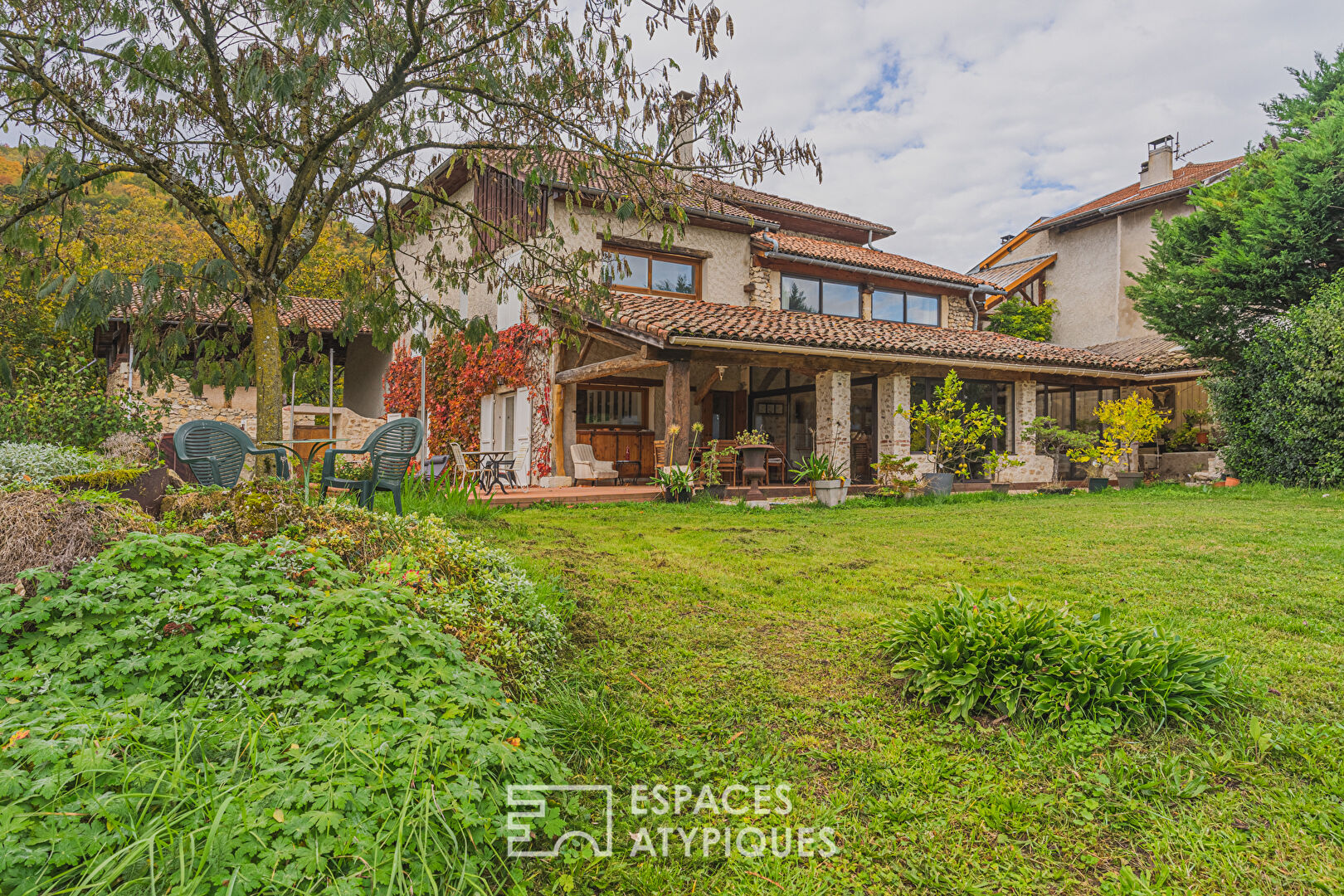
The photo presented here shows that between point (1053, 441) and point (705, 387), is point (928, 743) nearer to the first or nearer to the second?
point (705, 387)

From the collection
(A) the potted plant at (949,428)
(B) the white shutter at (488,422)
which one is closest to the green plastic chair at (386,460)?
(A) the potted plant at (949,428)

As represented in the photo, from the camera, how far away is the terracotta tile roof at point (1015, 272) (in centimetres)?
2129

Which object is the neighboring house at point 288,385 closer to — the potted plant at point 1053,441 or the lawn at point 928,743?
the lawn at point 928,743

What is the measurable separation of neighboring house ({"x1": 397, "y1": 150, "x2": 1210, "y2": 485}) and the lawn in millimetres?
6521

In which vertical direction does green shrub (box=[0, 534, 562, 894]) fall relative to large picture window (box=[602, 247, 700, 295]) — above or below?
below

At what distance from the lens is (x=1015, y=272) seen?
860 inches

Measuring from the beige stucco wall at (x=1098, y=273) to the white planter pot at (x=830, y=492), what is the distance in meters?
13.7

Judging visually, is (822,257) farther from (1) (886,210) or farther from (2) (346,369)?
(2) (346,369)

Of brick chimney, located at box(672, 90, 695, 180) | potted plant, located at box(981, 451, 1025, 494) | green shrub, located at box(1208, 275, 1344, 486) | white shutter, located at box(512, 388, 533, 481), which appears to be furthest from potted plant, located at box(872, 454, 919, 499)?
brick chimney, located at box(672, 90, 695, 180)

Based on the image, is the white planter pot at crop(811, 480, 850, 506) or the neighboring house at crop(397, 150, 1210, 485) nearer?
the white planter pot at crop(811, 480, 850, 506)

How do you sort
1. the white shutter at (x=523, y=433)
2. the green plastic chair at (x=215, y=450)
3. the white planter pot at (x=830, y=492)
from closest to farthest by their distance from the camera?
the green plastic chair at (x=215, y=450)
the white planter pot at (x=830, y=492)
the white shutter at (x=523, y=433)

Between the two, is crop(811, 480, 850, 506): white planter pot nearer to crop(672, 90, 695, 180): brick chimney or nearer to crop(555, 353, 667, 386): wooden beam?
crop(555, 353, 667, 386): wooden beam

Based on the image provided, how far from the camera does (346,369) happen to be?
66.9 feet

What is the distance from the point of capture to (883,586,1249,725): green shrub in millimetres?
2488
